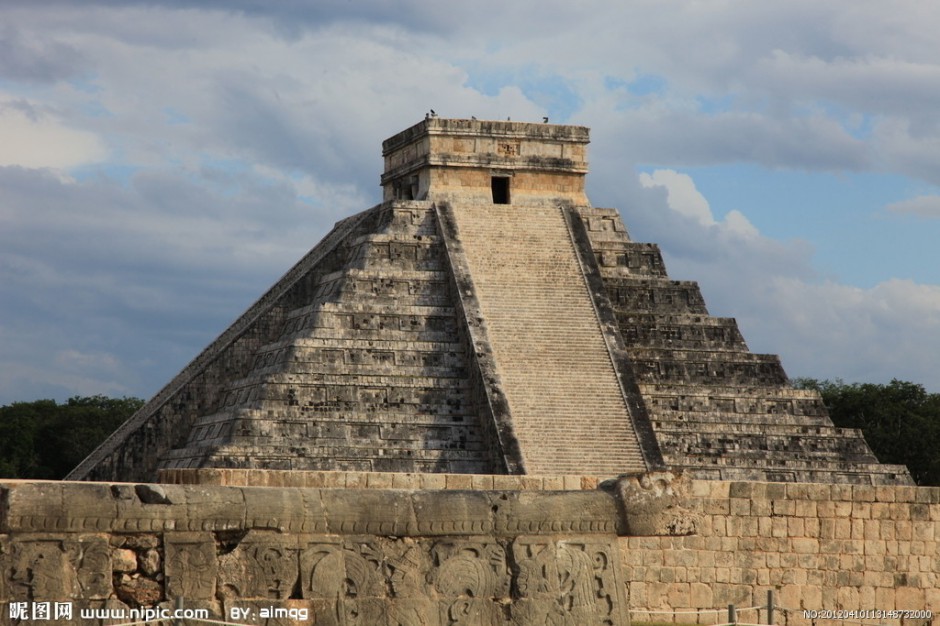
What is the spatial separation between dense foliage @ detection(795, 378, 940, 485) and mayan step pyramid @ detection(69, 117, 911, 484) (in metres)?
18.4

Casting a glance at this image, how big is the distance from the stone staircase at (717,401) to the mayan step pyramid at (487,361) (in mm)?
41

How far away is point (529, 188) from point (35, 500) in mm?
27957

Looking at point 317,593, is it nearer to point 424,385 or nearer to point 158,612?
point 158,612

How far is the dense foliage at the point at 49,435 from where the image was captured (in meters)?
52.7

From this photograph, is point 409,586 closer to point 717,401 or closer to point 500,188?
point 717,401

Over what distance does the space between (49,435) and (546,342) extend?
1069 inches

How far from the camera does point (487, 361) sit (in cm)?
3191

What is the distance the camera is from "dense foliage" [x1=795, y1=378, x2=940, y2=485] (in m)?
51.3

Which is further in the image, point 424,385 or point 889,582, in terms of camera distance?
point 424,385

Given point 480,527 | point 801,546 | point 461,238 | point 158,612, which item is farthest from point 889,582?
point 461,238

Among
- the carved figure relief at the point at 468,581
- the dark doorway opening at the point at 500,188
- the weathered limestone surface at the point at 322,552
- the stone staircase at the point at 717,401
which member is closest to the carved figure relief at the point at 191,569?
the weathered limestone surface at the point at 322,552

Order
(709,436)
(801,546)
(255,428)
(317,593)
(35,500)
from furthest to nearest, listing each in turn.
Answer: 1. (709,436)
2. (255,428)
3. (801,546)
4. (317,593)
5. (35,500)

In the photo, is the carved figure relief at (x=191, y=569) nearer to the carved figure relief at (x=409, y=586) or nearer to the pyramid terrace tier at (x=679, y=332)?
the carved figure relief at (x=409, y=586)

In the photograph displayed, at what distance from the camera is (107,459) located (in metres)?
34.2
